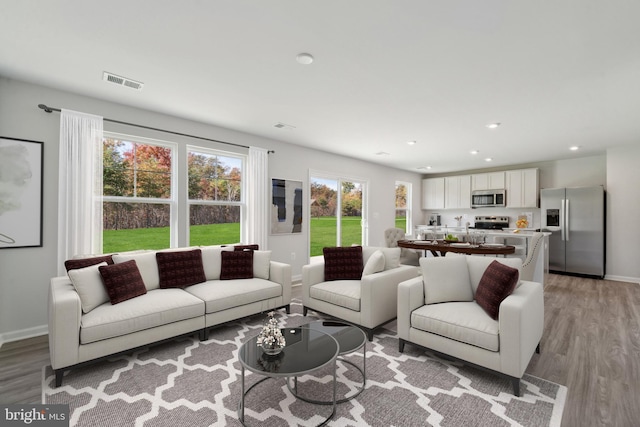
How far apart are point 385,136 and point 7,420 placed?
4.86 meters

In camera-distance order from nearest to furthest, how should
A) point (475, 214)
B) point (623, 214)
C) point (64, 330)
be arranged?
point (64, 330)
point (623, 214)
point (475, 214)

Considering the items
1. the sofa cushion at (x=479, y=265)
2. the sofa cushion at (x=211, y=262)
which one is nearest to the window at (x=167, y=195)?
the sofa cushion at (x=211, y=262)

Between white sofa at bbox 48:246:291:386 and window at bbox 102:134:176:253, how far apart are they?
73cm

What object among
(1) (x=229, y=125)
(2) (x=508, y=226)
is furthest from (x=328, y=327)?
(2) (x=508, y=226)

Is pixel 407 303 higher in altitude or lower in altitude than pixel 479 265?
lower

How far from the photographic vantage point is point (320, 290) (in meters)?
3.31

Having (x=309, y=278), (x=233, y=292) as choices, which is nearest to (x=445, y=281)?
(x=309, y=278)

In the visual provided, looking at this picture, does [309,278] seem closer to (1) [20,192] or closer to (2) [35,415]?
(2) [35,415]

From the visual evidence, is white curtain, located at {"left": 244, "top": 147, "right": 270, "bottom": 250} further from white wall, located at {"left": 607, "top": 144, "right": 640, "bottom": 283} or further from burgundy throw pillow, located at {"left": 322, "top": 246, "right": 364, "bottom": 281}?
white wall, located at {"left": 607, "top": 144, "right": 640, "bottom": 283}

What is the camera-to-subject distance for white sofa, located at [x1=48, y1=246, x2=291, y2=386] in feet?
7.04

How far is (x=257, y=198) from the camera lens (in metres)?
4.62

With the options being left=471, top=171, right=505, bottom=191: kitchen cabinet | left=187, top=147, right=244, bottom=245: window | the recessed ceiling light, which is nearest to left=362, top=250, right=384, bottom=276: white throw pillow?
the recessed ceiling light

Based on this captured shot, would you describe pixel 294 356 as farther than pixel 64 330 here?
No

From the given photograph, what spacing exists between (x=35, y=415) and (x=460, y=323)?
287cm
